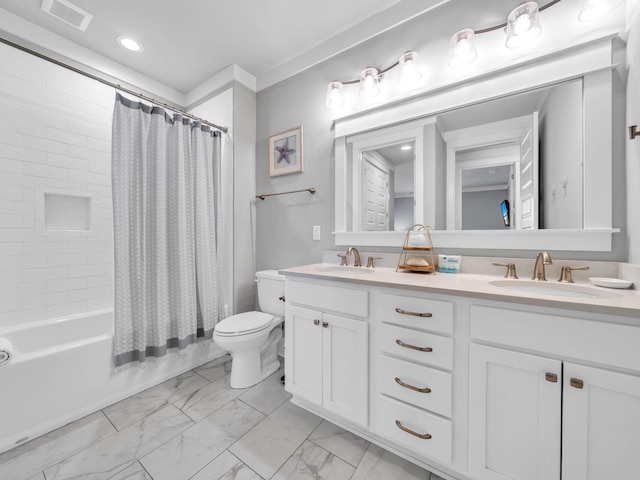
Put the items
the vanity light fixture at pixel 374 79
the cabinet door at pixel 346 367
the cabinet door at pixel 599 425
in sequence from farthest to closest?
the vanity light fixture at pixel 374 79 < the cabinet door at pixel 346 367 < the cabinet door at pixel 599 425

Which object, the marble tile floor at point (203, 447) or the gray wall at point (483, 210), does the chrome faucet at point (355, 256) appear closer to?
the gray wall at point (483, 210)

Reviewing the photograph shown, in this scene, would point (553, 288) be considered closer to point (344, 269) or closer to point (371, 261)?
point (371, 261)

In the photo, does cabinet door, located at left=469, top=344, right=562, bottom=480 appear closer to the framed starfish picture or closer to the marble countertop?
the marble countertop

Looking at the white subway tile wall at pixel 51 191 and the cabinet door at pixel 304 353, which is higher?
the white subway tile wall at pixel 51 191

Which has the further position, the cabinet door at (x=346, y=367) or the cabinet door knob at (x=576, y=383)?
the cabinet door at (x=346, y=367)

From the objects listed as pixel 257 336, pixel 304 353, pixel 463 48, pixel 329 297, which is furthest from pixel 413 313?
pixel 463 48

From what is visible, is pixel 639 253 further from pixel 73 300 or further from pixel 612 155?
pixel 73 300

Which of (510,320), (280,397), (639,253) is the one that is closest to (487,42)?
(639,253)

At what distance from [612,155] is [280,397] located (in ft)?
7.09

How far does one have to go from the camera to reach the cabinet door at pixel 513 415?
2.73 ft

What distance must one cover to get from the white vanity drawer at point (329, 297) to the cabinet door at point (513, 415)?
477 millimetres

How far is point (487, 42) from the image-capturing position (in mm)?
1356

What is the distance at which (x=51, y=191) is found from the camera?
6.39 feet

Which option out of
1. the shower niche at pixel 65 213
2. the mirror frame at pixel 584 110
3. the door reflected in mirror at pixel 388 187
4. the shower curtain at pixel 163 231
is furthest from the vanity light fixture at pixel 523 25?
the shower niche at pixel 65 213
